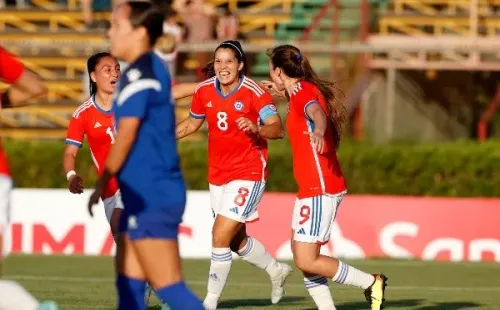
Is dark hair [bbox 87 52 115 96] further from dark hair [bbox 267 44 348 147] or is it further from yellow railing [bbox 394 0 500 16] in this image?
yellow railing [bbox 394 0 500 16]

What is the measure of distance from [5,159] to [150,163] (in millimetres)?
981

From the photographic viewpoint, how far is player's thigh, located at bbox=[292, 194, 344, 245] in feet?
34.9

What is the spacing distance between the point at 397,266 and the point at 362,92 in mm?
6850

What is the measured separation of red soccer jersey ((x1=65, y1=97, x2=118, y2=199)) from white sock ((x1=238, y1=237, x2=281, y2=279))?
4.81 feet

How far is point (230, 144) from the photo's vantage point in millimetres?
11836

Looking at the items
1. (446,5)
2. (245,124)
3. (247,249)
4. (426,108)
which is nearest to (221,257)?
(247,249)

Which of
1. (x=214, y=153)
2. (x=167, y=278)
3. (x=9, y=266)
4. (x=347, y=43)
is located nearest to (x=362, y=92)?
(x=347, y=43)

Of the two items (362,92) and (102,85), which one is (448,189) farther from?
(102,85)

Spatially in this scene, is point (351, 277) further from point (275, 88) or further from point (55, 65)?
point (55, 65)

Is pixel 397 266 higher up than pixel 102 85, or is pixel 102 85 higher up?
pixel 102 85

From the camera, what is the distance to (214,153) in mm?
11922

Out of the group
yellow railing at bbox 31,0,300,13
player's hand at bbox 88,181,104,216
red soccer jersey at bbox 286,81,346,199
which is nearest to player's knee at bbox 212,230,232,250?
red soccer jersey at bbox 286,81,346,199

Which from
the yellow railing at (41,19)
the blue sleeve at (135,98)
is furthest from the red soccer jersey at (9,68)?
the yellow railing at (41,19)

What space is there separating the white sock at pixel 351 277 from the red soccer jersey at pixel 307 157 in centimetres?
63
